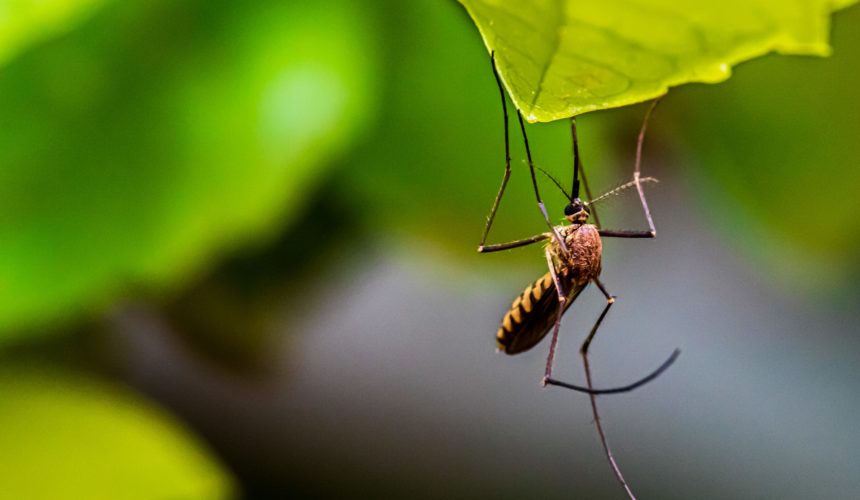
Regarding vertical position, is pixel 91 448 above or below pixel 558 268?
below

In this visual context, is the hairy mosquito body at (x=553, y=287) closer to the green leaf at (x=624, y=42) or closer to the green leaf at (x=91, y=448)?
the green leaf at (x=91, y=448)

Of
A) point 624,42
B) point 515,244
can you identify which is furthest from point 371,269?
point 624,42

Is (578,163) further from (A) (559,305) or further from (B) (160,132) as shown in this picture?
(B) (160,132)

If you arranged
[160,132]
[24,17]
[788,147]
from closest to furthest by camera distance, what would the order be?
[24,17] < [160,132] < [788,147]

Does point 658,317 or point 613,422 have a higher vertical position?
point 658,317

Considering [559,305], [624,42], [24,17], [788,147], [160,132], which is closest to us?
[624,42]

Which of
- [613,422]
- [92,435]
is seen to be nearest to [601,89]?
[92,435]

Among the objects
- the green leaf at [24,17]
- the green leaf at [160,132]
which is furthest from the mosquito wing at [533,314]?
the green leaf at [24,17]

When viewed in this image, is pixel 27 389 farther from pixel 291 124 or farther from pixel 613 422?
pixel 613 422

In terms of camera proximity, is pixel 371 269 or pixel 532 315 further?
pixel 371 269
